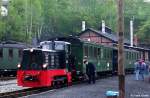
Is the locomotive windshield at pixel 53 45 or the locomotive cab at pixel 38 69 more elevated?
the locomotive windshield at pixel 53 45

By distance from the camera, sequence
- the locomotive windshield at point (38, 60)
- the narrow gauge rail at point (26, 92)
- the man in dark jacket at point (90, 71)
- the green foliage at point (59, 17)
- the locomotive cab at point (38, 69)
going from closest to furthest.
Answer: the narrow gauge rail at point (26, 92)
the locomotive cab at point (38, 69)
the locomotive windshield at point (38, 60)
the man in dark jacket at point (90, 71)
the green foliage at point (59, 17)

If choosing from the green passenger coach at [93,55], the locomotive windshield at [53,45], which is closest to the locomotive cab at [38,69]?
the locomotive windshield at [53,45]

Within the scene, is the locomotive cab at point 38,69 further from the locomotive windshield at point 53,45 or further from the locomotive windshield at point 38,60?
the locomotive windshield at point 53,45

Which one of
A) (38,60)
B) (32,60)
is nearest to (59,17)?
(32,60)

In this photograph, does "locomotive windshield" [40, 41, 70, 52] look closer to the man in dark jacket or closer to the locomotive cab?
the locomotive cab

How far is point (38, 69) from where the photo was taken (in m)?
25.5

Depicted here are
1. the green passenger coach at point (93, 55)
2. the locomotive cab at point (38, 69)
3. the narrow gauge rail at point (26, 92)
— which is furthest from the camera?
the green passenger coach at point (93, 55)

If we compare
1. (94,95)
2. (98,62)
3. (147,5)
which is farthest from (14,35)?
(147,5)

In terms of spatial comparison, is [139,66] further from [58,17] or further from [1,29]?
[58,17]

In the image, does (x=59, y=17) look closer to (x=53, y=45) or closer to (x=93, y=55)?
(x=93, y=55)

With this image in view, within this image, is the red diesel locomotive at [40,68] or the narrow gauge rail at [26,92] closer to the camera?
the narrow gauge rail at [26,92]

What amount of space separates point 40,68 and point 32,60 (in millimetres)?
790

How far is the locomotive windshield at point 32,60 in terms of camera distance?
25656mm

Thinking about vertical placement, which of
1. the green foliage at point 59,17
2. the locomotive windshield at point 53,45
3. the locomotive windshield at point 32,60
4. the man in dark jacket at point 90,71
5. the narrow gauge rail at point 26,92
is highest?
the green foliage at point 59,17
